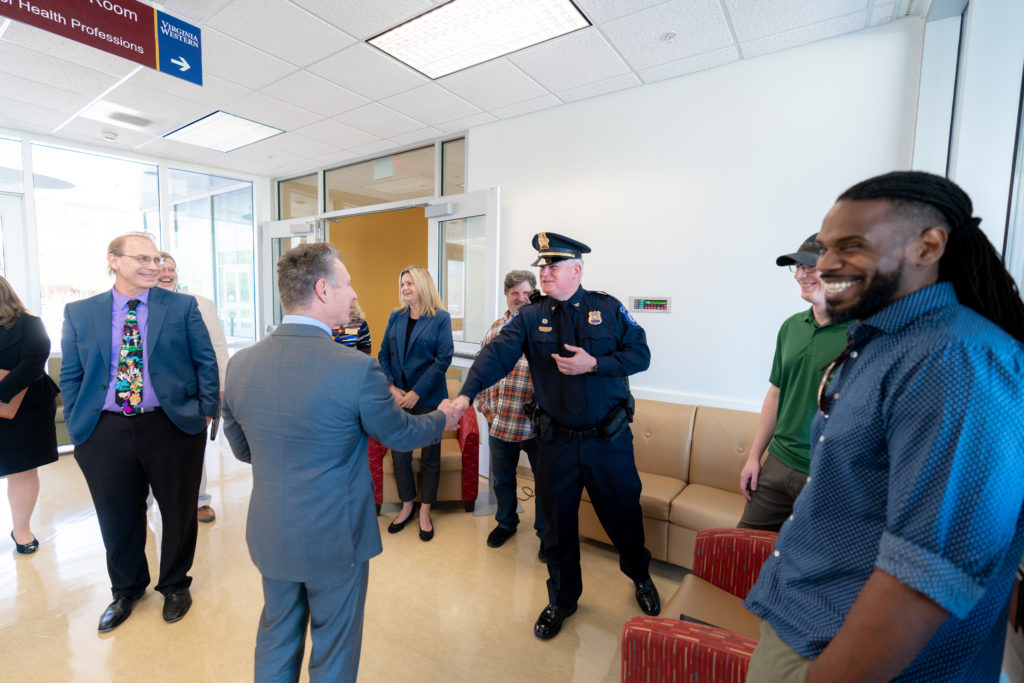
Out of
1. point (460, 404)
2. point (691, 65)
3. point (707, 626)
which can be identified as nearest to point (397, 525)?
point (460, 404)

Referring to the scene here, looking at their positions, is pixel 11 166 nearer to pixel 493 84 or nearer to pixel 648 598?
pixel 493 84

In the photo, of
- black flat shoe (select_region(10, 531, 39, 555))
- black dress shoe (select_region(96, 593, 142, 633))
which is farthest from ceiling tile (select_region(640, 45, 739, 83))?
black flat shoe (select_region(10, 531, 39, 555))

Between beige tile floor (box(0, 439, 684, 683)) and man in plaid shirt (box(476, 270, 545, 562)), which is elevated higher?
man in plaid shirt (box(476, 270, 545, 562))

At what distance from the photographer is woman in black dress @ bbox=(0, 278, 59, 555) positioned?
7.88 feet

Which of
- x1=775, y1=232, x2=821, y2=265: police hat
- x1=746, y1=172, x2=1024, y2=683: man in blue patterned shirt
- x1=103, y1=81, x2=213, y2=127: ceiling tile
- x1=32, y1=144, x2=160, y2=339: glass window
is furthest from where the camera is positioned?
x1=32, y1=144, x2=160, y2=339: glass window

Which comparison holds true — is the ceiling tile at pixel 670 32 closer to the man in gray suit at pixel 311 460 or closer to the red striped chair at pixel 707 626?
the man in gray suit at pixel 311 460

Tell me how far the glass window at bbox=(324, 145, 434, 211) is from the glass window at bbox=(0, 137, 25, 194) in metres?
2.79

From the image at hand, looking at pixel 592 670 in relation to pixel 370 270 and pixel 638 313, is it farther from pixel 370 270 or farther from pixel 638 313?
pixel 370 270

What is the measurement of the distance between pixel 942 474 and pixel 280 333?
1.52 m

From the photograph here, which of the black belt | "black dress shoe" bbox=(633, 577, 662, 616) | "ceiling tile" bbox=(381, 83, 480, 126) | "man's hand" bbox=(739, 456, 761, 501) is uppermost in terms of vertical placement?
"ceiling tile" bbox=(381, 83, 480, 126)

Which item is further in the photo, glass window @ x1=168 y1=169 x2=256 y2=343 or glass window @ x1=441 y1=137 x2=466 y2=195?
glass window @ x1=168 y1=169 x2=256 y2=343

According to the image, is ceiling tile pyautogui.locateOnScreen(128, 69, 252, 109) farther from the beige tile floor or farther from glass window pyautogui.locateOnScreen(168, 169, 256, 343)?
the beige tile floor

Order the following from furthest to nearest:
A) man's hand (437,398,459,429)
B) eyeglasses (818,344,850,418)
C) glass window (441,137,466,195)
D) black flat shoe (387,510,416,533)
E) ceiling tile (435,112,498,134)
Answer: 1. glass window (441,137,466,195)
2. ceiling tile (435,112,498,134)
3. black flat shoe (387,510,416,533)
4. man's hand (437,398,459,429)
5. eyeglasses (818,344,850,418)

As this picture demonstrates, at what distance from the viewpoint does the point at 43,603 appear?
7.50ft
